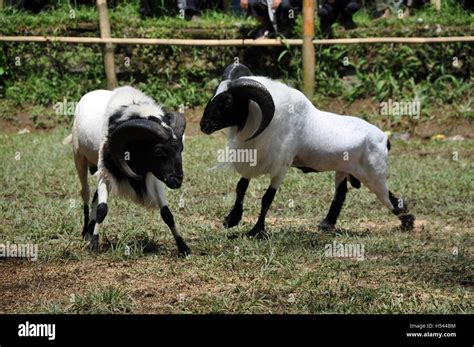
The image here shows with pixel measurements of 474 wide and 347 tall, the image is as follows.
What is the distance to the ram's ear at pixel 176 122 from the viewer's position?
7.63 meters

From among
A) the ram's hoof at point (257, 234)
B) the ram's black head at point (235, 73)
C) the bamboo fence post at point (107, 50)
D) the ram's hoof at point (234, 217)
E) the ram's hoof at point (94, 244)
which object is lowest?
the ram's hoof at point (257, 234)

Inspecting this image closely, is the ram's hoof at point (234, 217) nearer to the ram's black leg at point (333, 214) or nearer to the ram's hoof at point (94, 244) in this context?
the ram's black leg at point (333, 214)

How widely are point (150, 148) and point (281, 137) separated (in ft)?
4.97

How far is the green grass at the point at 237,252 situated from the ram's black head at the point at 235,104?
1.03m

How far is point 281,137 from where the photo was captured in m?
8.62

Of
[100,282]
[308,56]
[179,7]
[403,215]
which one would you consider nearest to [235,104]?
[403,215]

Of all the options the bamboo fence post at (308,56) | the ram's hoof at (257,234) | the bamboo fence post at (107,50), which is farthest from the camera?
the bamboo fence post at (107,50)

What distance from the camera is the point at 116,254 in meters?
7.61

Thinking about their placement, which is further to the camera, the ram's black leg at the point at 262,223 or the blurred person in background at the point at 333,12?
the blurred person in background at the point at 333,12

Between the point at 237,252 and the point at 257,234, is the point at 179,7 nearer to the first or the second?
the point at 257,234

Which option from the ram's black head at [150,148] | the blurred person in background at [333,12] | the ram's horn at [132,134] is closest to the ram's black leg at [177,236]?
the ram's black head at [150,148]

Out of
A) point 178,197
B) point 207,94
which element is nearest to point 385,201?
point 178,197

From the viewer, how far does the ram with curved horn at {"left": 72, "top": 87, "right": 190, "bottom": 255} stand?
24.6 ft
